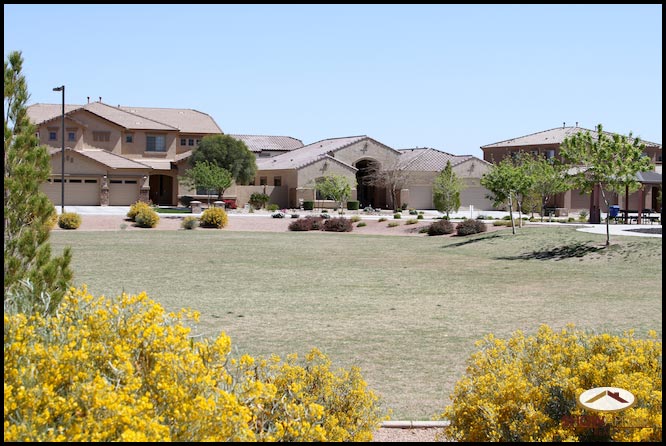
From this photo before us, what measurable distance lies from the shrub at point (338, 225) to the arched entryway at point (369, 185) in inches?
1073

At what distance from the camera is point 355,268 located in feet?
Result: 90.6

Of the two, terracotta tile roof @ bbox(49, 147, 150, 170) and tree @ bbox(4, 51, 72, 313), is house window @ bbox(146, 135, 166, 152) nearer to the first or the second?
terracotta tile roof @ bbox(49, 147, 150, 170)

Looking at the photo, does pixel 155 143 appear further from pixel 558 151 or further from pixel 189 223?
pixel 558 151

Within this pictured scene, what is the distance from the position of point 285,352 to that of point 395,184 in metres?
64.7

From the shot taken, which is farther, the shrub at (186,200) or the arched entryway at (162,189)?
the arched entryway at (162,189)

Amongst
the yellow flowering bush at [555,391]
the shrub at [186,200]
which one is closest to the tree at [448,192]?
the shrub at [186,200]

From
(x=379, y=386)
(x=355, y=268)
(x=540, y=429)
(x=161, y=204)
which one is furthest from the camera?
(x=161, y=204)

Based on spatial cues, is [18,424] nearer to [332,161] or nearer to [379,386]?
[379,386]

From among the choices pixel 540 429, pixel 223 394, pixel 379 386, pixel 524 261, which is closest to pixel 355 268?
pixel 524 261

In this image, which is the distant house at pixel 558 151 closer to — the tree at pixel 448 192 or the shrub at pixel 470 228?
the tree at pixel 448 192

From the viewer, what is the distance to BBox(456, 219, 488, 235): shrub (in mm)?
44469

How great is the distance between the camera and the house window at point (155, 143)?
7655 centimetres

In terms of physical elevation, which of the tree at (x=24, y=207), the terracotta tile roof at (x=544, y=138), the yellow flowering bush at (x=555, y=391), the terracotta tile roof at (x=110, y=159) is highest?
the terracotta tile roof at (x=544, y=138)

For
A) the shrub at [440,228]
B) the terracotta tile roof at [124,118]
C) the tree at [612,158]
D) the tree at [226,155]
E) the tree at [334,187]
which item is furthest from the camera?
the terracotta tile roof at [124,118]
